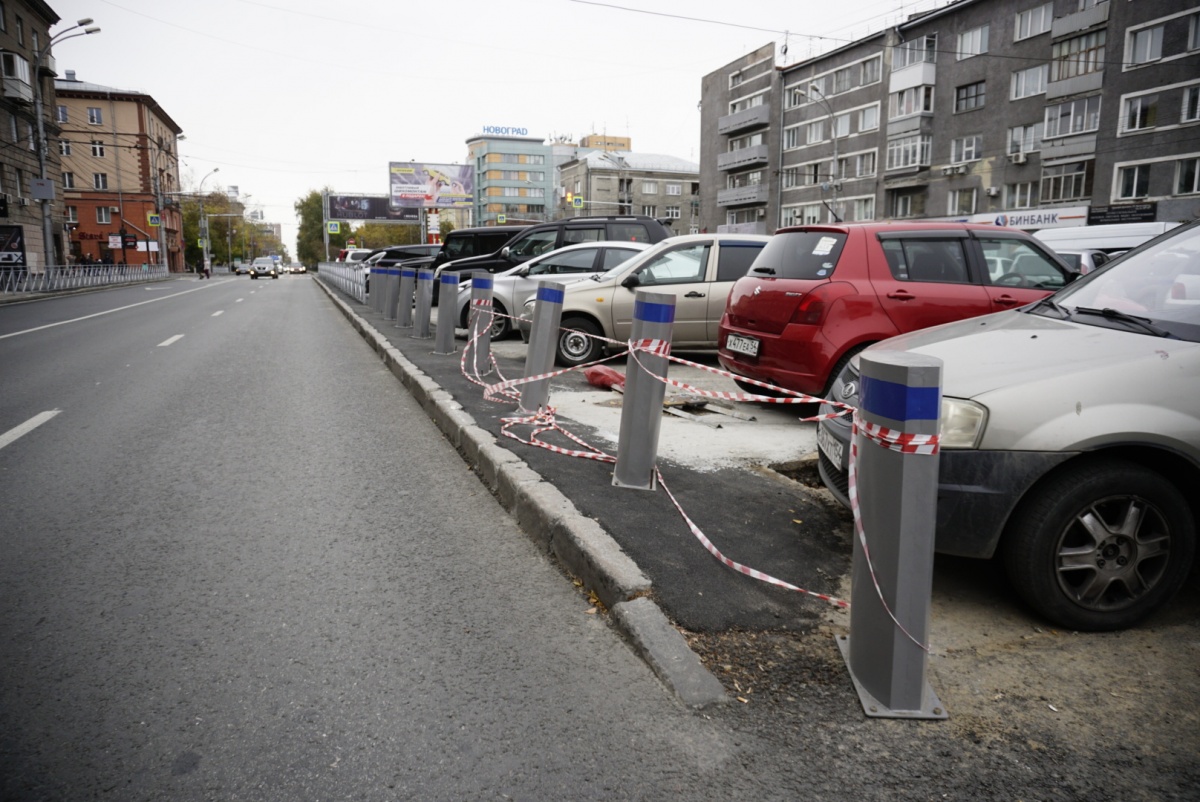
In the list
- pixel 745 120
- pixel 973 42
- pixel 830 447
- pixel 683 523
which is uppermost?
pixel 973 42

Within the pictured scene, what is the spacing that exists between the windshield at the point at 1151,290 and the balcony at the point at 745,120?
62096 millimetres

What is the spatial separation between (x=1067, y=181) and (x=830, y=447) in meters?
39.2

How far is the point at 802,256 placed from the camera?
6.95 m

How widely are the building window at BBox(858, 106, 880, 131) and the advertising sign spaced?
3797 centimetres

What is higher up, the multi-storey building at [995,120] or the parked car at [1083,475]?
the multi-storey building at [995,120]

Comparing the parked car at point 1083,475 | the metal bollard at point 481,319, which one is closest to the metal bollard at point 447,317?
the metal bollard at point 481,319

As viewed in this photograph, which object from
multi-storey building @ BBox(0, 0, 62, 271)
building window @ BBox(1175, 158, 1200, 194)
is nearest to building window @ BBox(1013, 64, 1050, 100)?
building window @ BBox(1175, 158, 1200, 194)

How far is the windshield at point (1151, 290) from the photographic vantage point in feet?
11.4

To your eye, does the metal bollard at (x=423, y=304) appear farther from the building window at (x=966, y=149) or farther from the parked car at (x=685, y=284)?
the building window at (x=966, y=149)

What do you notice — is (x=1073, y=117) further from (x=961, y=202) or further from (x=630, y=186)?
(x=630, y=186)

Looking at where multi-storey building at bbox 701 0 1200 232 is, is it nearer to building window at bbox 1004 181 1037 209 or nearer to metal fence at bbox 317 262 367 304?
building window at bbox 1004 181 1037 209

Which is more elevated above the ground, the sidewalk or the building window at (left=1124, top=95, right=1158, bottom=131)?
the building window at (left=1124, top=95, right=1158, bottom=131)

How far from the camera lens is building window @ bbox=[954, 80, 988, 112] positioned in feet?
137

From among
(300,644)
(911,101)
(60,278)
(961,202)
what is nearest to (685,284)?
(300,644)
